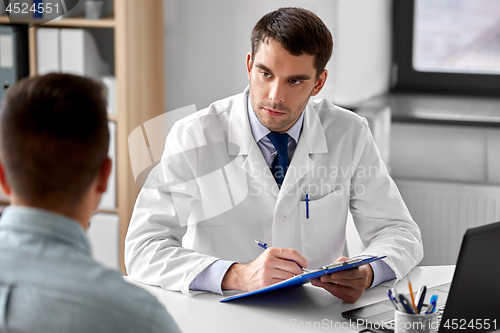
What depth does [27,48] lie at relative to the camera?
2.68 meters

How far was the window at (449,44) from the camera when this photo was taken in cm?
288

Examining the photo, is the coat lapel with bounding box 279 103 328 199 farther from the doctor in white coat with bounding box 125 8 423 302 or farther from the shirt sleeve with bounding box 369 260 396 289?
the shirt sleeve with bounding box 369 260 396 289

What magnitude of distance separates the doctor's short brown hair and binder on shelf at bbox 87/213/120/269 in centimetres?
140

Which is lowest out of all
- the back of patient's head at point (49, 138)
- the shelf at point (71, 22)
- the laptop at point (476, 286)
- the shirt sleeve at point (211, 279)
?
the shirt sleeve at point (211, 279)

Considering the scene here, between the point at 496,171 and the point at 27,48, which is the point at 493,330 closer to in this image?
the point at 496,171

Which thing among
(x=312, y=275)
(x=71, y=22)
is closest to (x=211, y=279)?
(x=312, y=275)

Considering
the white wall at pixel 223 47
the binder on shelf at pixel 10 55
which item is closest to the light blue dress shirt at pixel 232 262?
the white wall at pixel 223 47

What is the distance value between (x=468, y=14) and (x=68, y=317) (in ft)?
9.23

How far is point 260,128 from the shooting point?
1613 millimetres

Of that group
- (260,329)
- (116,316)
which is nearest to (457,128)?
(260,329)

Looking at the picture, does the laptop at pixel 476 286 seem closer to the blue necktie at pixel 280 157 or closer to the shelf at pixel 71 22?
the blue necktie at pixel 280 157

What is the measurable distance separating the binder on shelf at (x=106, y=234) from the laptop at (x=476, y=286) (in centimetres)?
191

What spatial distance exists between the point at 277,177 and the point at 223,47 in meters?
1.22

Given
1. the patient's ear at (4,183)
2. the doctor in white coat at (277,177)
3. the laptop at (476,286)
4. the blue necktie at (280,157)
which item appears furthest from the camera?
the blue necktie at (280,157)
